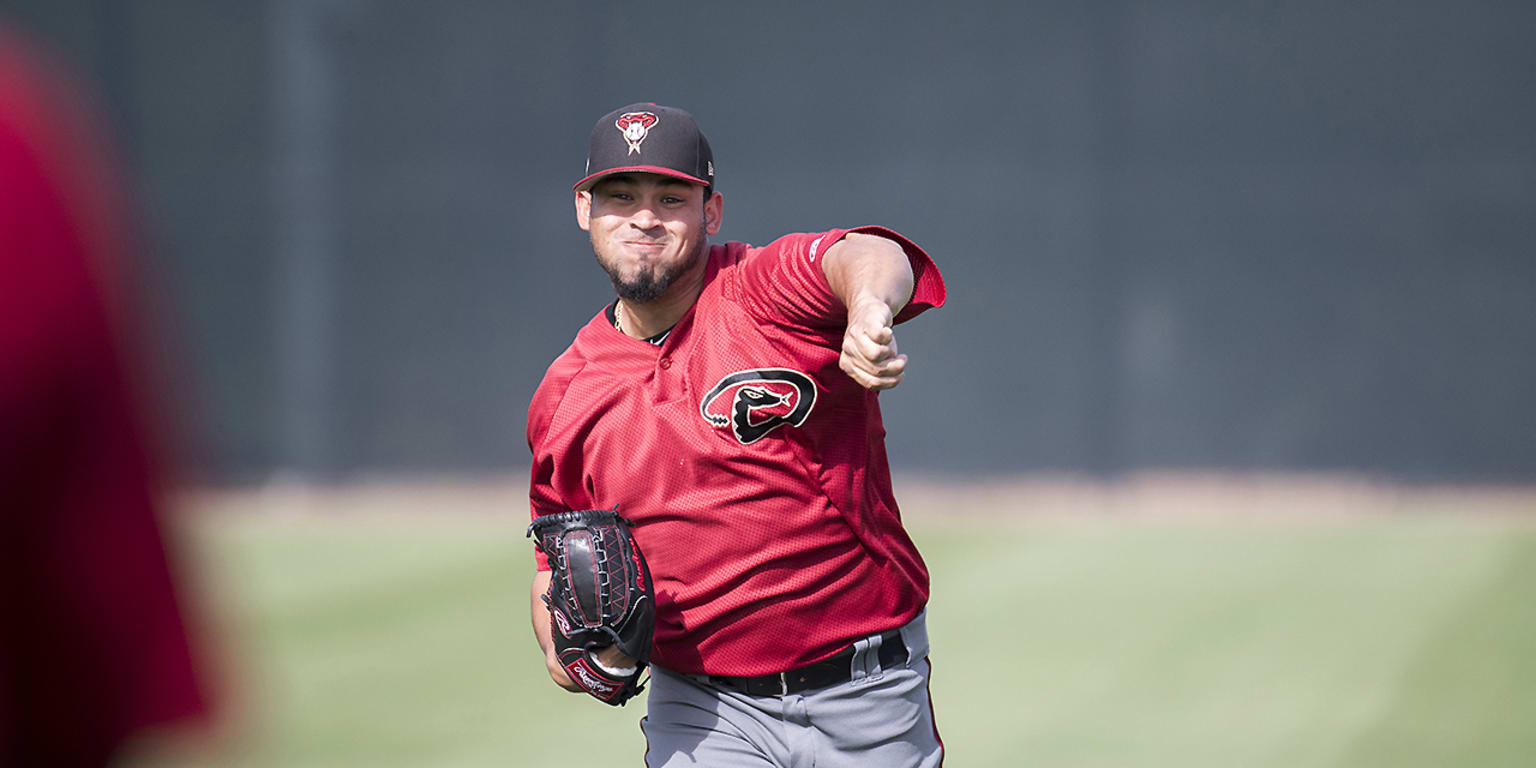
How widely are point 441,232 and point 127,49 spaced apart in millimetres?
3792

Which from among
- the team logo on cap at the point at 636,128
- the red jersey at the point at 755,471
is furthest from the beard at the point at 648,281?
the team logo on cap at the point at 636,128

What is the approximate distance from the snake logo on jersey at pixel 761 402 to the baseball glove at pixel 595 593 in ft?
1.08

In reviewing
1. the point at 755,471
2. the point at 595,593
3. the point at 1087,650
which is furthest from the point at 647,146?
the point at 1087,650

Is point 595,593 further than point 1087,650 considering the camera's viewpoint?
No

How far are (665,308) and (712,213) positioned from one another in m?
0.31

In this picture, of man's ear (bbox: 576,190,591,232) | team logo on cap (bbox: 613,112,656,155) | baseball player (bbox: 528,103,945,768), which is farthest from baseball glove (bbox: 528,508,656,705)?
team logo on cap (bbox: 613,112,656,155)

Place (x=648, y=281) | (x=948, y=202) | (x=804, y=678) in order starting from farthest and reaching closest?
(x=948, y=202) → (x=648, y=281) → (x=804, y=678)

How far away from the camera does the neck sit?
3.59 meters

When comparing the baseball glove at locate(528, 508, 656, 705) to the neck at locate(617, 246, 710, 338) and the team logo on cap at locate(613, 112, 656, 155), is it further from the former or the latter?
the team logo on cap at locate(613, 112, 656, 155)

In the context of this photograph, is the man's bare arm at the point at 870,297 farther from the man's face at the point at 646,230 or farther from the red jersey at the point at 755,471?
the man's face at the point at 646,230

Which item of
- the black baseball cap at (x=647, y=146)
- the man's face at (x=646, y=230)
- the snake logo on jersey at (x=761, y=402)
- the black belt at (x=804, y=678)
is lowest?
the black belt at (x=804, y=678)

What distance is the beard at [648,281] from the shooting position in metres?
3.49

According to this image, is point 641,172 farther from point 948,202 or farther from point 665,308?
point 948,202

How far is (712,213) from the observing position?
12.4ft
